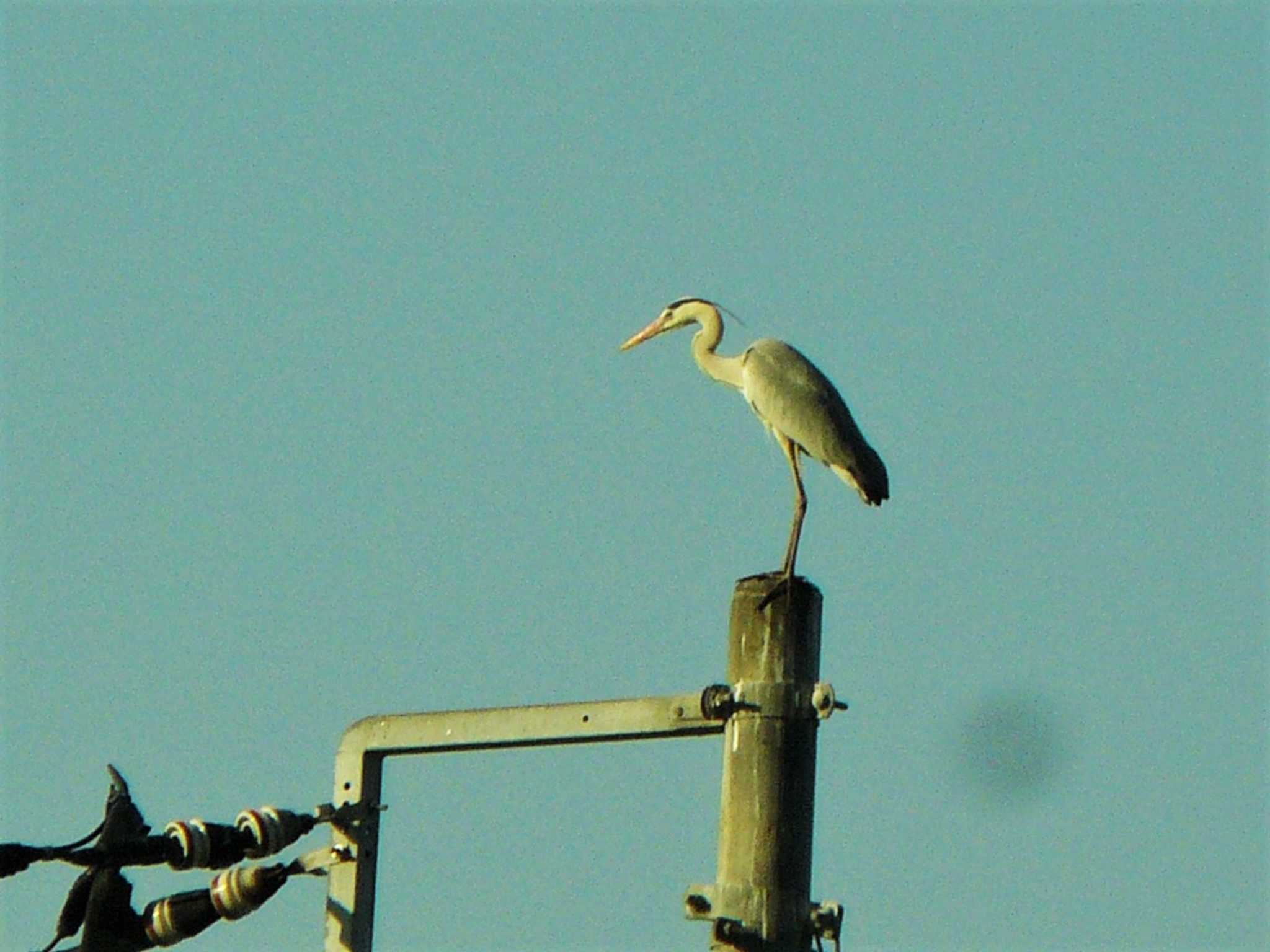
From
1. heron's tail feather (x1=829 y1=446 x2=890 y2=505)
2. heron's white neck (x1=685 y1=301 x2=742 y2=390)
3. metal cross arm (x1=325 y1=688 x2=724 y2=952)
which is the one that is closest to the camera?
metal cross arm (x1=325 y1=688 x2=724 y2=952)

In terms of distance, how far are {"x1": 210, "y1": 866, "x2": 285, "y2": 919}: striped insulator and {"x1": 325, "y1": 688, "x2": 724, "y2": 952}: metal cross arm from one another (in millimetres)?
179

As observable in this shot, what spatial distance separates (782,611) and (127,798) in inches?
76.8

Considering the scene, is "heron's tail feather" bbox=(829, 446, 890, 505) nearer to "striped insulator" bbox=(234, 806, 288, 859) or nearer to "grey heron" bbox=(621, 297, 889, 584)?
"grey heron" bbox=(621, 297, 889, 584)

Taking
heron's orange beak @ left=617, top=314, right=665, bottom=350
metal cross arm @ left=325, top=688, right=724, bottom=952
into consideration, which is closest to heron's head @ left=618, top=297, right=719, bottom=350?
heron's orange beak @ left=617, top=314, right=665, bottom=350

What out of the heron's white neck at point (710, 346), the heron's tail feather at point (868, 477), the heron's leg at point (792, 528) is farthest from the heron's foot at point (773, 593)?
the heron's white neck at point (710, 346)

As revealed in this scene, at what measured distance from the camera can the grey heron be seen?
1040 centimetres

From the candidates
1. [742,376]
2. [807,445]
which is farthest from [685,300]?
[807,445]

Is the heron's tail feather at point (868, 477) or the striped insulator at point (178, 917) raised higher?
the heron's tail feather at point (868, 477)

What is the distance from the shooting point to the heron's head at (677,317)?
39.8 ft

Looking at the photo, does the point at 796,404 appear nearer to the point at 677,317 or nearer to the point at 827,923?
the point at 677,317

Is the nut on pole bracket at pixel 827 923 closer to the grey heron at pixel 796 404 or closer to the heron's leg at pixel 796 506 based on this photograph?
the heron's leg at pixel 796 506

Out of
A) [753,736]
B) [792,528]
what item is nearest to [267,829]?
[753,736]

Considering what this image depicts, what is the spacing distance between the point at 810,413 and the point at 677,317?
73.0 inches

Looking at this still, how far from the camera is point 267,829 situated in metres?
5.69
